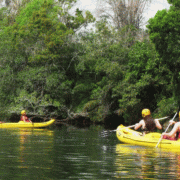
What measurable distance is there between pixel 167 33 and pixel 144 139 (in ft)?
31.0

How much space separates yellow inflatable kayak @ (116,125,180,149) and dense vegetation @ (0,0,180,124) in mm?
10269

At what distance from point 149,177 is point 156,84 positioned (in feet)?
65.5

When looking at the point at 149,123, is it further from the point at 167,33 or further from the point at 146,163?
the point at 167,33

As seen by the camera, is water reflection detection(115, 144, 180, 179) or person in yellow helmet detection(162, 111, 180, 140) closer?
water reflection detection(115, 144, 180, 179)

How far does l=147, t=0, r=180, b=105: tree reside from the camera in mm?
21891

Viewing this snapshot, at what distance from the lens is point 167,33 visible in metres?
22.3

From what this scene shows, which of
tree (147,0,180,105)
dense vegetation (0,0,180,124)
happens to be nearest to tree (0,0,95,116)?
dense vegetation (0,0,180,124)

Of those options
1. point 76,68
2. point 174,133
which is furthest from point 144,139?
point 76,68

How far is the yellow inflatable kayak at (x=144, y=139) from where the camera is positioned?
13.3 meters

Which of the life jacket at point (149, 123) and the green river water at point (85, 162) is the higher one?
the life jacket at point (149, 123)

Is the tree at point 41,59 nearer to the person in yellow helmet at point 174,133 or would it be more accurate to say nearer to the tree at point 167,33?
the tree at point 167,33

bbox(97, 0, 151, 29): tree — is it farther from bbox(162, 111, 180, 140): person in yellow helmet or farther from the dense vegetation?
bbox(162, 111, 180, 140): person in yellow helmet

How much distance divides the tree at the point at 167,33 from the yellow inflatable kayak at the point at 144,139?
7427mm

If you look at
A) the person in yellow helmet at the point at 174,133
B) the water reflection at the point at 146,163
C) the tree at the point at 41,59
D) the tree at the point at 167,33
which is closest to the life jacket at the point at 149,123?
the person in yellow helmet at the point at 174,133
